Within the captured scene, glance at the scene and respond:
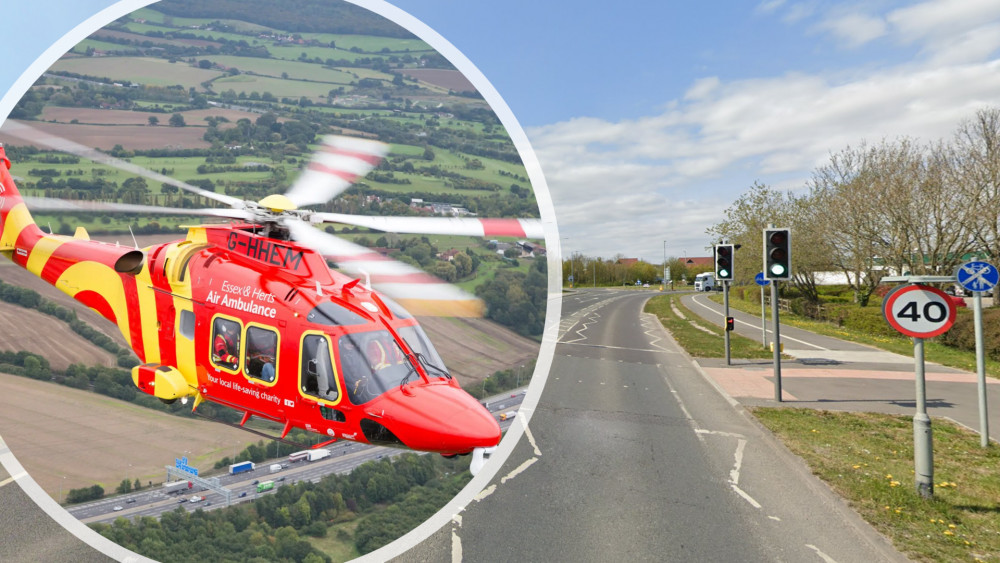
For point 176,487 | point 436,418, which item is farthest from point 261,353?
point 176,487

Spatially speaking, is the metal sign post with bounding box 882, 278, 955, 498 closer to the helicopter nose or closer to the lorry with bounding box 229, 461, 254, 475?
the helicopter nose

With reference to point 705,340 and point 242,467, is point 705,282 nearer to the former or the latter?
point 705,340

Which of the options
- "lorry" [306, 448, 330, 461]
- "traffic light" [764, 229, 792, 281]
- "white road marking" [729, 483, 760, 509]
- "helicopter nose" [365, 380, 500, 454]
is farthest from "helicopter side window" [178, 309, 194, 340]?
"traffic light" [764, 229, 792, 281]

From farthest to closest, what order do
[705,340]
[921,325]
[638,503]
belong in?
[705,340] → [921,325] → [638,503]

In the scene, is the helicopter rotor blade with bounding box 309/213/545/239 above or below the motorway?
above

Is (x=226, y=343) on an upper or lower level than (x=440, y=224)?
lower

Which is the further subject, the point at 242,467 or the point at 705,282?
the point at 705,282
